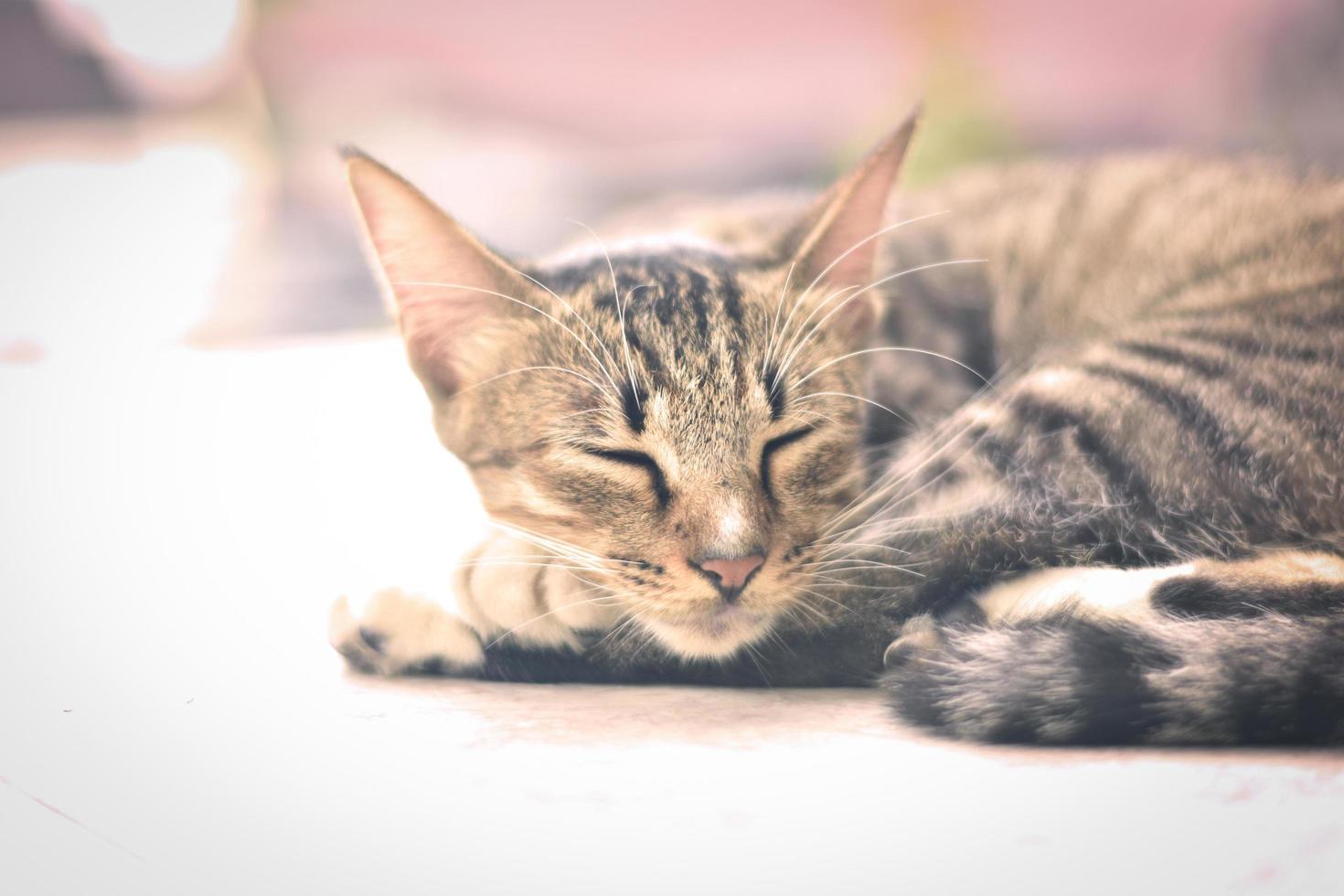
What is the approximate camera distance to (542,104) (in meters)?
3.40

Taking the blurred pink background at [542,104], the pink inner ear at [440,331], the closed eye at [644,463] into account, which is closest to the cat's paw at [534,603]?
the closed eye at [644,463]

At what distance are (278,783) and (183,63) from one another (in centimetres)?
245

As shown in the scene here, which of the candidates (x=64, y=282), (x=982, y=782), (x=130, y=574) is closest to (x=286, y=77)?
(x=64, y=282)

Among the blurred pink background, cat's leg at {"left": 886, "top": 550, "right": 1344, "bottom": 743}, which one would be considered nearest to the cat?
cat's leg at {"left": 886, "top": 550, "right": 1344, "bottom": 743}

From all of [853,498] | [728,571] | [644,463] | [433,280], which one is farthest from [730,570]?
[433,280]

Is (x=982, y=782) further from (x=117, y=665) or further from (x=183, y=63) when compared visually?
(x=183, y=63)

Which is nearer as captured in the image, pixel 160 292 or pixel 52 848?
pixel 52 848

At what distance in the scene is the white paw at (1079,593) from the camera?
3.46ft

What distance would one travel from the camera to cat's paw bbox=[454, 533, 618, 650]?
1181 mm

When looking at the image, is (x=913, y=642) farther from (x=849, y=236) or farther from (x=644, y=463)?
(x=849, y=236)

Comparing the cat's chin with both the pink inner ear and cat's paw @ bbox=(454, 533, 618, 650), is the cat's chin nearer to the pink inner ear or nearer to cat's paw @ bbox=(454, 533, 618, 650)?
cat's paw @ bbox=(454, 533, 618, 650)

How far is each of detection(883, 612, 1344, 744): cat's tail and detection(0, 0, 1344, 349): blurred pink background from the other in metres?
2.16

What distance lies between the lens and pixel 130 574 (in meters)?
1.43

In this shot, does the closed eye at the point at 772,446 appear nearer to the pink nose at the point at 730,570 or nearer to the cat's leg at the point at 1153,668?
the pink nose at the point at 730,570
